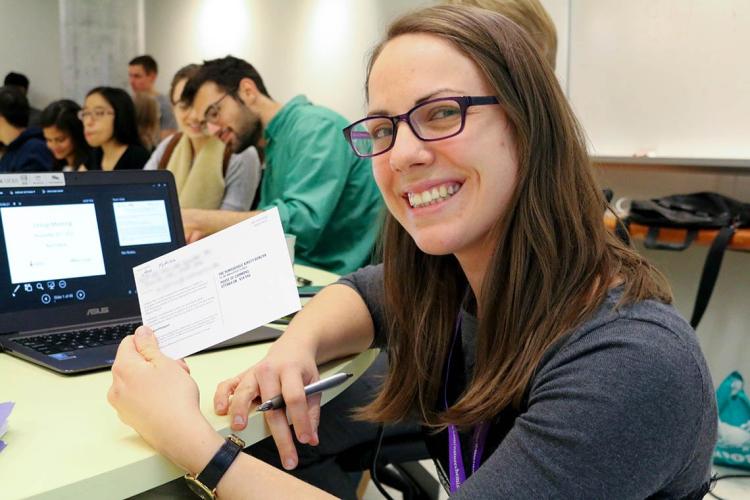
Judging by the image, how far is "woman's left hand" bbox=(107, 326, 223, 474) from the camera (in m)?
0.72

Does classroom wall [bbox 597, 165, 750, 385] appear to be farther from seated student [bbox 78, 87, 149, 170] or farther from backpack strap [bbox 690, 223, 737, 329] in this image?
seated student [bbox 78, 87, 149, 170]

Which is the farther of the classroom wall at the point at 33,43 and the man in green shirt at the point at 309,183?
the classroom wall at the point at 33,43

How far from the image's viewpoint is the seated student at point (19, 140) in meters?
3.96

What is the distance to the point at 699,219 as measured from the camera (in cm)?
247

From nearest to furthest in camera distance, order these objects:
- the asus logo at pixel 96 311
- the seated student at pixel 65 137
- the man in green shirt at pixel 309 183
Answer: the asus logo at pixel 96 311 → the man in green shirt at pixel 309 183 → the seated student at pixel 65 137

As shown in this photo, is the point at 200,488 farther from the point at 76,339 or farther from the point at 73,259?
the point at 73,259

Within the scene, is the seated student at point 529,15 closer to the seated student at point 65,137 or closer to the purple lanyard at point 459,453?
the purple lanyard at point 459,453

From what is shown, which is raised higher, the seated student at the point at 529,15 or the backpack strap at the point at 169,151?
the seated student at the point at 529,15

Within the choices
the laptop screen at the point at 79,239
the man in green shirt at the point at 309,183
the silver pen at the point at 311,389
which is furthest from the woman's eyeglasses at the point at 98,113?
the silver pen at the point at 311,389

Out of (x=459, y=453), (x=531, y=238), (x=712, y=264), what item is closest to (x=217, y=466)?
(x=459, y=453)

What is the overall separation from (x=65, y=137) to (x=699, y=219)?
3.33m

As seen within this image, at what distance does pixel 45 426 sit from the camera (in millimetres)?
785

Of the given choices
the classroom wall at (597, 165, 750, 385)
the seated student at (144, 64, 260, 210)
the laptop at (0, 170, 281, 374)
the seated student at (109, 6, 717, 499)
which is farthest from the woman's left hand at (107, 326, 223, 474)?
the classroom wall at (597, 165, 750, 385)

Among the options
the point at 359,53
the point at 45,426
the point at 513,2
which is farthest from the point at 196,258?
the point at 359,53
